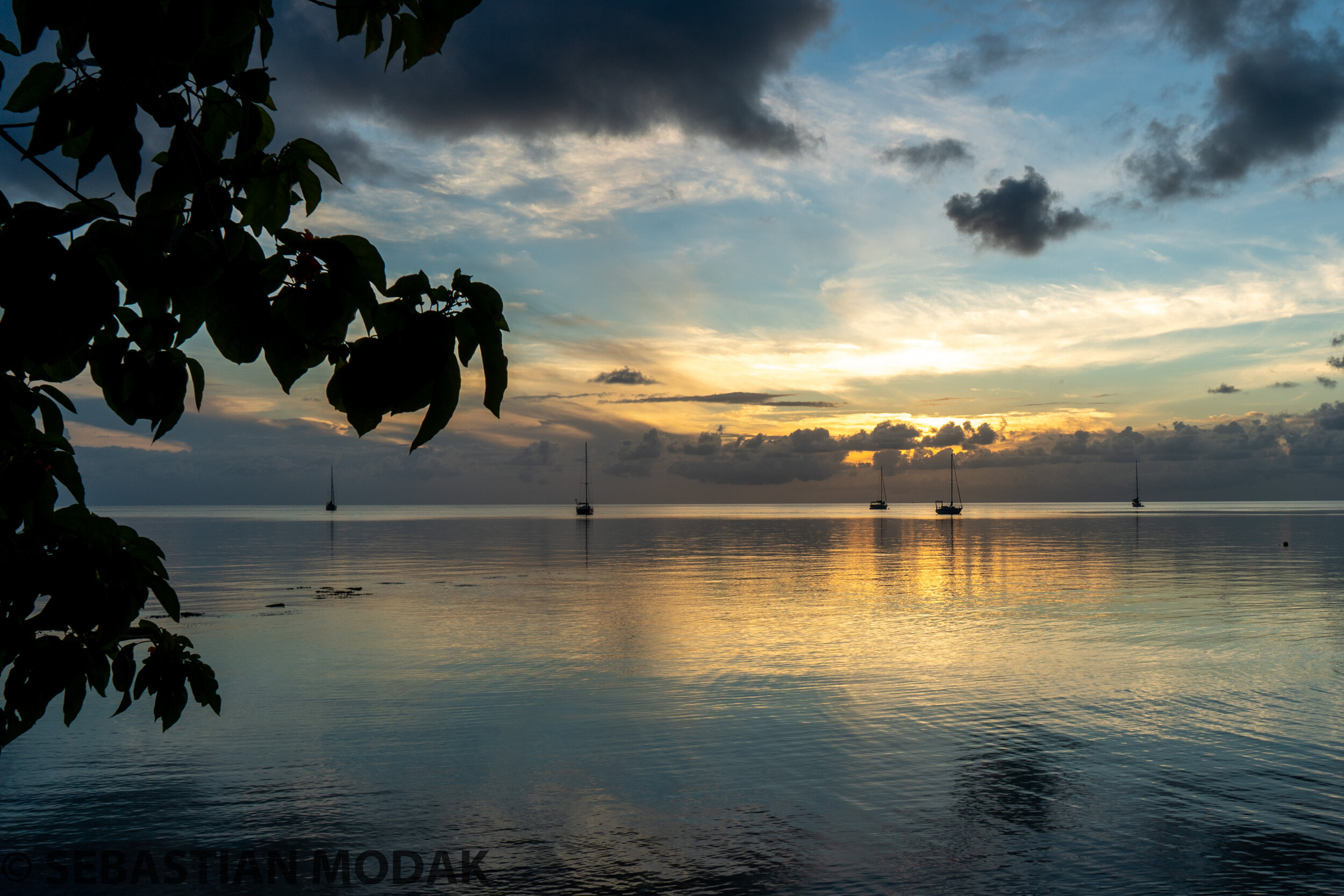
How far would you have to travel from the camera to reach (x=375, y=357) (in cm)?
171

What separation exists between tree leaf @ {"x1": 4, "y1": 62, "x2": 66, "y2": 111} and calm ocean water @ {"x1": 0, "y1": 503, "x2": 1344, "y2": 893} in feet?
35.4

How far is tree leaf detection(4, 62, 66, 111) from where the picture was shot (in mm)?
2322

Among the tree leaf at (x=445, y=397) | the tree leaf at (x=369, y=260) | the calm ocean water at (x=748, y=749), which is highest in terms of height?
the tree leaf at (x=369, y=260)

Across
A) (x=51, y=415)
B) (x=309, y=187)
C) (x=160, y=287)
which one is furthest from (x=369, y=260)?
(x=51, y=415)

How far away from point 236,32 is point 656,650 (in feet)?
86.1

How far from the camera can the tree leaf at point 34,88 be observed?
7.62ft

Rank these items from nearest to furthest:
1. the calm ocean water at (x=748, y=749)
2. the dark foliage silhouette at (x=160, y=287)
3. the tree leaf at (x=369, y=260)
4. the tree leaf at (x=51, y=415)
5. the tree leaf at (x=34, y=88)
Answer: the dark foliage silhouette at (x=160, y=287) < the tree leaf at (x=369, y=260) < the tree leaf at (x=34, y=88) < the tree leaf at (x=51, y=415) < the calm ocean water at (x=748, y=749)

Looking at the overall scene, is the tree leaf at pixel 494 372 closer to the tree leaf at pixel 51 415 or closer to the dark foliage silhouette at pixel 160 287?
the dark foliage silhouette at pixel 160 287

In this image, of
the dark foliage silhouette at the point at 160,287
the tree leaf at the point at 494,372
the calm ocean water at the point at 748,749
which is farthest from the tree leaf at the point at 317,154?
the calm ocean water at the point at 748,749

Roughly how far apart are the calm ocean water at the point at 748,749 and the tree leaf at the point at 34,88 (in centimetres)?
1078

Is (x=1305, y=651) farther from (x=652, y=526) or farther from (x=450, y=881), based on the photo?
(x=652, y=526)

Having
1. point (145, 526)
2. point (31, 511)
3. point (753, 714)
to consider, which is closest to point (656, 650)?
point (753, 714)

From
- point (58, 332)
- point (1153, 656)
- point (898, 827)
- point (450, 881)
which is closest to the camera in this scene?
point (58, 332)

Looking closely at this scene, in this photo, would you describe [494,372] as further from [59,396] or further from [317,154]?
[59,396]
